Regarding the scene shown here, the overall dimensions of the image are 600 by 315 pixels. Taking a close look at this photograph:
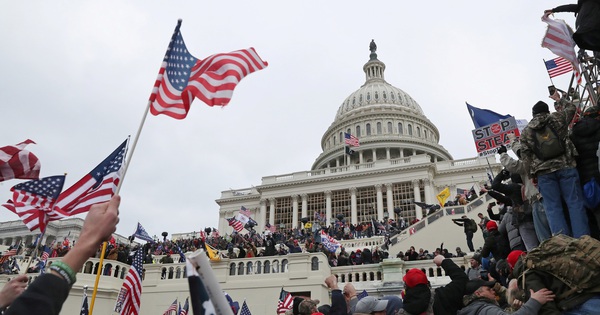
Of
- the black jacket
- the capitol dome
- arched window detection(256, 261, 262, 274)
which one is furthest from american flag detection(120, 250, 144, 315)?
the capitol dome

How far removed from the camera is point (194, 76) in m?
6.94

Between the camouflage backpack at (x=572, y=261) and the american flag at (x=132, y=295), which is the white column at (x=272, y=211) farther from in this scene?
the camouflage backpack at (x=572, y=261)

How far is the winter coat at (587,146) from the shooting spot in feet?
19.6

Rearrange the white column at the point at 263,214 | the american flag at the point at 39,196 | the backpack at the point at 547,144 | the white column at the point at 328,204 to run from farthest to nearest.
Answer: the white column at the point at 263,214 → the white column at the point at 328,204 → the american flag at the point at 39,196 → the backpack at the point at 547,144

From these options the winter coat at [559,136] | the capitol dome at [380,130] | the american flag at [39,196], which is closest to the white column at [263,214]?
the capitol dome at [380,130]

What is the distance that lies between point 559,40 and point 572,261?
7566 mm

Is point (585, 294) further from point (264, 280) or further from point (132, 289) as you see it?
point (264, 280)

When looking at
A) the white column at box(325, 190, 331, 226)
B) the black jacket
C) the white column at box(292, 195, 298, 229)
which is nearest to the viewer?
the black jacket

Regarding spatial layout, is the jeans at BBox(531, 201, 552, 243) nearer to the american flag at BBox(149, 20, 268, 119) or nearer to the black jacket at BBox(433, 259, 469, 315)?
the black jacket at BBox(433, 259, 469, 315)

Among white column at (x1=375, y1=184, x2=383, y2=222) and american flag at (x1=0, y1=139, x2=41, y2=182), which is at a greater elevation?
white column at (x1=375, y1=184, x2=383, y2=222)

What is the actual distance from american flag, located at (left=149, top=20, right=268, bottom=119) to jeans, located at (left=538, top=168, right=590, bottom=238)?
4.66 m

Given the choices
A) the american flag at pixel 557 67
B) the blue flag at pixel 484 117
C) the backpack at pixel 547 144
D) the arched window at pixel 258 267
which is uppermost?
the american flag at pixel 557 67

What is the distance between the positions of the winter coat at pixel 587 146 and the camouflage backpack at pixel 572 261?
326 cm

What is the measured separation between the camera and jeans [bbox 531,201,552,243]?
6.60 metres
